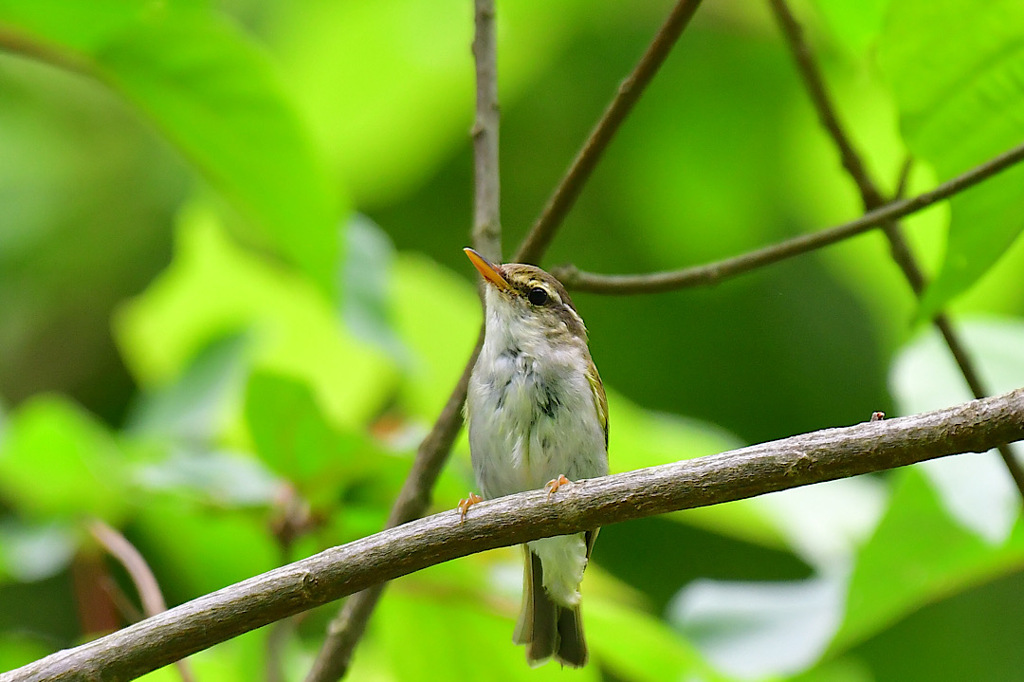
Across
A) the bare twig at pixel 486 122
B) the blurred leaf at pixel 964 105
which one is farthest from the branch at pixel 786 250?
the bare twig at pixel 486 122

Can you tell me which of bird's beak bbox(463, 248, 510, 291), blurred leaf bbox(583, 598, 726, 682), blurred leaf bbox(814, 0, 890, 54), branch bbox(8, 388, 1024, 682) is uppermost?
blurred leaf bbox(814, 0, 890, 54)

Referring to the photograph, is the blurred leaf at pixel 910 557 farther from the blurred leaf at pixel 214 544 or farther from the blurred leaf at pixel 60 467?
the blurred leaf at pixel 60 467

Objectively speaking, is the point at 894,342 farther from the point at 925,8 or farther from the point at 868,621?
the point at 925,8

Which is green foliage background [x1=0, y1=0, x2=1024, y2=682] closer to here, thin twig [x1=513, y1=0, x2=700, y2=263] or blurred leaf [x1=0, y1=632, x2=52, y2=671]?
blurred leaf [x1=0, y1=632, x2=52, y2=671]

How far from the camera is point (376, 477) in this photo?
2.44 m

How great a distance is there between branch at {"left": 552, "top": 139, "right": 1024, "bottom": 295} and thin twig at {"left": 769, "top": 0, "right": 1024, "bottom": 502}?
0.86 ft

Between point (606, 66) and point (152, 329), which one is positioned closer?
point (152, 329)

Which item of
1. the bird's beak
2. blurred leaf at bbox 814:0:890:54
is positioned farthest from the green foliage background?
the bird's beak

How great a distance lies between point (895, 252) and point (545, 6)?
1.78m

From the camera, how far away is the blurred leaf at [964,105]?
177 centimetres

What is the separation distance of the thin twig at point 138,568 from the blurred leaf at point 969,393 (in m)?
1.51

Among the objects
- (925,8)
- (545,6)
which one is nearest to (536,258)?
(925,8)

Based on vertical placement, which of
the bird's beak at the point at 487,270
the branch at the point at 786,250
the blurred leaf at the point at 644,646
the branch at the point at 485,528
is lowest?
the branch at the point at 485,528

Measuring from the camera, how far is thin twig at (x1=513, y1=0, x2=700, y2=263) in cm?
187
